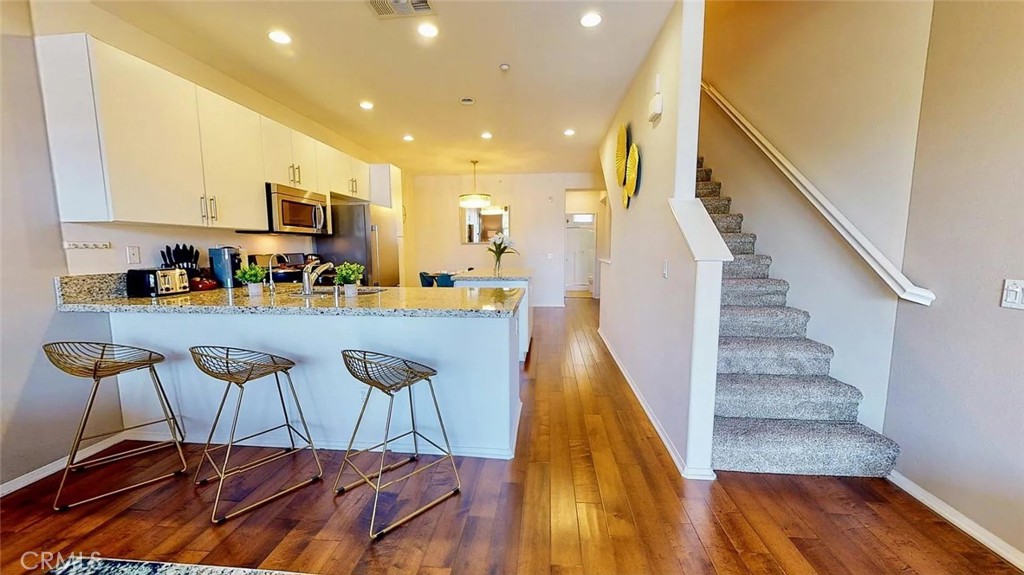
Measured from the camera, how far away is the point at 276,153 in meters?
3.09

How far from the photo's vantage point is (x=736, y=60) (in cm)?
352

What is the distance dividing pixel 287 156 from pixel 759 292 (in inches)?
157

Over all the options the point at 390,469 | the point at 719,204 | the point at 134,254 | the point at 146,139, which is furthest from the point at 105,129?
the point at 719,204

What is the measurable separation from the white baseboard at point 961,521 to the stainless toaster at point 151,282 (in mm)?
4396

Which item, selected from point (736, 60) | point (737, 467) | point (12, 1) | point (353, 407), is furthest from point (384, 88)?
point (737, 467)

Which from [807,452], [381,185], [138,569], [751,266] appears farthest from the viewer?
[381,185]

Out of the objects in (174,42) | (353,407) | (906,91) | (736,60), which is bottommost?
(353,407)

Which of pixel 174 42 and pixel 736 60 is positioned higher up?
pixel 736 60

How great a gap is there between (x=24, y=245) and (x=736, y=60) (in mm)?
5226

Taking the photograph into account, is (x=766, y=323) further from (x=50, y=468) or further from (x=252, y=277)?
(x=50, y=468)

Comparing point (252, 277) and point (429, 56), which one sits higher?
point (429, 56)

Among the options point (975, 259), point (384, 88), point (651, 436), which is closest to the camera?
point (975, 259)

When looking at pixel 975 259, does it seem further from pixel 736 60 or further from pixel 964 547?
pixel 736 60

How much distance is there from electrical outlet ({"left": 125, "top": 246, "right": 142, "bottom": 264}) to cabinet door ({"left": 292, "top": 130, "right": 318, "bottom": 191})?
1213 mm
